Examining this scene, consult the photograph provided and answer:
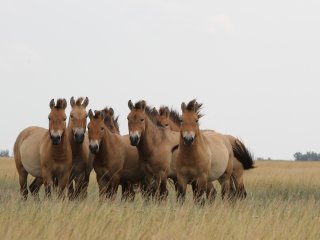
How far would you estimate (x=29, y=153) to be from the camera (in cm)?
1352

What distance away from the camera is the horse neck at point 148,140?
12742 millimetres

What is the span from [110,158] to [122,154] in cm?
39

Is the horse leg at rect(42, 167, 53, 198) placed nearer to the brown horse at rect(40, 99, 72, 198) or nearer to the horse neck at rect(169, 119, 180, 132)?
the brown horse at rect(40, 99, 72, 198)

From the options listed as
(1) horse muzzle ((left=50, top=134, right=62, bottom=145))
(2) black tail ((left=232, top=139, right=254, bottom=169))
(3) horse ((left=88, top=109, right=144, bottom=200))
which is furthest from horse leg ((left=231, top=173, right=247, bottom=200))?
(1) horse muzzle ((left=50, top=134, right=62, bottom=145))

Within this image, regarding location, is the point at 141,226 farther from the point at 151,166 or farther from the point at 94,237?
the point at 151,166

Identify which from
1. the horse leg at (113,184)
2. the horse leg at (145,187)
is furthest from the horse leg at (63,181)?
the horse leg at (145,187)

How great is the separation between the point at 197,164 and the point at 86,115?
7.99 ft

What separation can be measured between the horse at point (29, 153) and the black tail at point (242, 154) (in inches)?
195

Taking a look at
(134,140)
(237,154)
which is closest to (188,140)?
(134,140)

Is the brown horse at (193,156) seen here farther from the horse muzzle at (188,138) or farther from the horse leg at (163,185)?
the horse leg at (163,185)

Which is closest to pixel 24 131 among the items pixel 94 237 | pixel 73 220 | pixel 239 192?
pixel 239 192

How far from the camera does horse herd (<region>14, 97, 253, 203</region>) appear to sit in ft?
38.9

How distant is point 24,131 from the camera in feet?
47.9

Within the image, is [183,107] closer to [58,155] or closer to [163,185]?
[163,185]
